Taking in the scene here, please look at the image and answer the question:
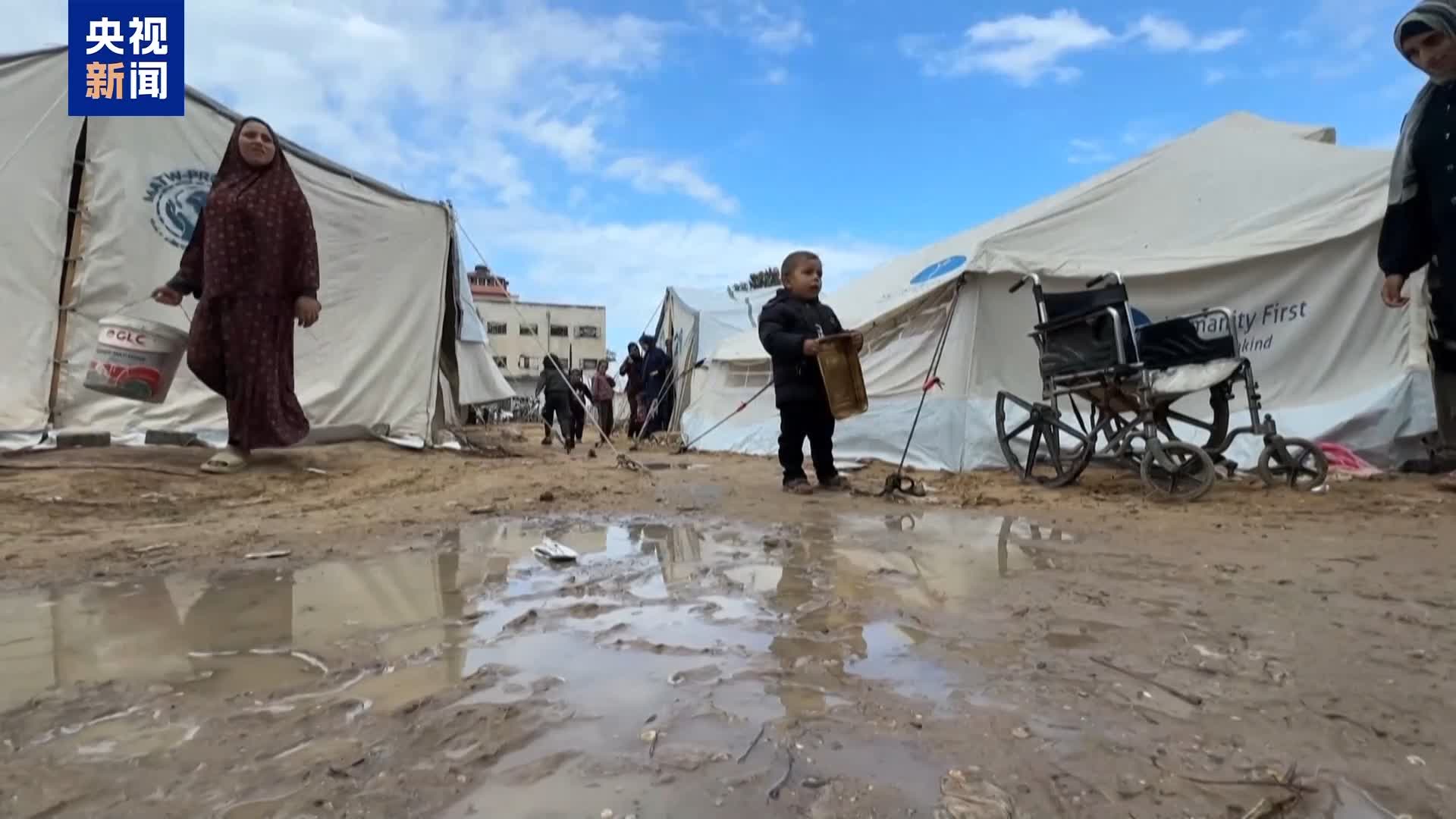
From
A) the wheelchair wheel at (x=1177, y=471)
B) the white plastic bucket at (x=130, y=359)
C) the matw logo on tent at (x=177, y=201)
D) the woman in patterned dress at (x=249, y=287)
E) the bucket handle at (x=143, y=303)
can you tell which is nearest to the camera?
the wheelchair wheel at (x=1177, y=471)

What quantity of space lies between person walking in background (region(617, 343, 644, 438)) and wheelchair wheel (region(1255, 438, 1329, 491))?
1035 cm

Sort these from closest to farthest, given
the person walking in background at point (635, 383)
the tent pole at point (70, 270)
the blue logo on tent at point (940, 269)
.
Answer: the tent pole at point (70, 270)
the blue logo on tent at point (940, 269)
the person walking in background at point (635, 383)

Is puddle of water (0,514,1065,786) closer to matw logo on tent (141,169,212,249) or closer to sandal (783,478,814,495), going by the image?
sandal (783,478,814,495)

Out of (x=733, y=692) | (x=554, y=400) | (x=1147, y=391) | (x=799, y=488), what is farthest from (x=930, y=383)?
(x=554, y=400)

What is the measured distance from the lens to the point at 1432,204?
13.1ft

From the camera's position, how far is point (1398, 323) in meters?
5.16

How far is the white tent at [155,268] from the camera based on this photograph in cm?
525

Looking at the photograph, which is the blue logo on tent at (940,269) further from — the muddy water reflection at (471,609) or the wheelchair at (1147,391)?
the muddy water reflection at (471,609)

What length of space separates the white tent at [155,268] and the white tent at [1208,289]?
165 inches

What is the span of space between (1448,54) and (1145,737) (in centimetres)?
440

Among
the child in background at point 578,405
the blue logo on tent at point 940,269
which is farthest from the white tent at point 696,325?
the blue logo on tent at point 940,269

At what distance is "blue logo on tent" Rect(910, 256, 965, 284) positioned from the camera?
22.1 feet

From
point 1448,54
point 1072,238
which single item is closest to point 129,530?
point 1448,54

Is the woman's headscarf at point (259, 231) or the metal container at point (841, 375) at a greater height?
the woman's headscarf at point (259, 231)
